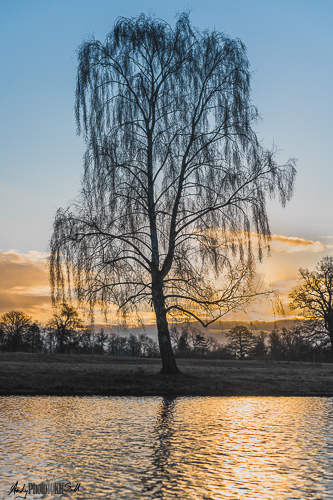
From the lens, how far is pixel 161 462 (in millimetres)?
6094

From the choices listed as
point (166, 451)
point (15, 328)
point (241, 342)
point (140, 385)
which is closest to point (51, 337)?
point (15, 328)

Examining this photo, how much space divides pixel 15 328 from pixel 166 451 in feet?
265

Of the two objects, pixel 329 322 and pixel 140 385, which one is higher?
pixel 329 322

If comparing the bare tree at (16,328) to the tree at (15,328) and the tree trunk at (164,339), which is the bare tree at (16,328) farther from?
the tree trunk at (164,339)

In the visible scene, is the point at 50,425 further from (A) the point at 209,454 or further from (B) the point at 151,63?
(B) the point at 151,63

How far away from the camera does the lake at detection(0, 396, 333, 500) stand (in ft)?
16.4

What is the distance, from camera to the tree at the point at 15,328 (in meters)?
77.6

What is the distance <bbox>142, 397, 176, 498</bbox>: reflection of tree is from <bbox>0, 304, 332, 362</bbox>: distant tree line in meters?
42.1

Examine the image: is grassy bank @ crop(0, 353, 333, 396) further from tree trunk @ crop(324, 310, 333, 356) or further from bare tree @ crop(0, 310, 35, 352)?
bare tree @ crop(0, 310, 35, 352)

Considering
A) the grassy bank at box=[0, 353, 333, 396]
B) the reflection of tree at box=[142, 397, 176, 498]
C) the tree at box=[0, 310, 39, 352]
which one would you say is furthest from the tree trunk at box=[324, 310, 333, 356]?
Answer: the tree at box=[0, 310, 39, 352]

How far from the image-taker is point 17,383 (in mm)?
15383

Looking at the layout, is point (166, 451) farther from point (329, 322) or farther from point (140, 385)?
point (329, 322)

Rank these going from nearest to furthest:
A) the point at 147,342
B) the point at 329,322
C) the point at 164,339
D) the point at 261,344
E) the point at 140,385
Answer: the point at 140,385, the point at 164,339, the point at 329,322, the point at 261,344, the point at 147,342

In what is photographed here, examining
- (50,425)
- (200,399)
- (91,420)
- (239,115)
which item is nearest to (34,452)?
(50,425)
